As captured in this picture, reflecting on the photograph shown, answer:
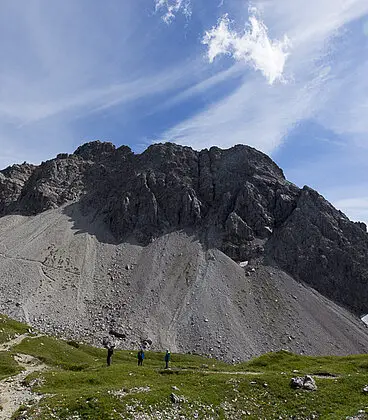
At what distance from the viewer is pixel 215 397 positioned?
29016mm

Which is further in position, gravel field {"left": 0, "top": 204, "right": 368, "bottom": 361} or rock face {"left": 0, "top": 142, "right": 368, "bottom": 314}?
rock face {"left": 0, "top": 142, "right": 368, "bottom": 314}

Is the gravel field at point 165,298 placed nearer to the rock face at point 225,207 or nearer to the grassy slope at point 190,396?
the rock face at point 225,207

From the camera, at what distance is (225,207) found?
545 ft

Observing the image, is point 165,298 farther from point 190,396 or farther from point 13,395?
point 190,396

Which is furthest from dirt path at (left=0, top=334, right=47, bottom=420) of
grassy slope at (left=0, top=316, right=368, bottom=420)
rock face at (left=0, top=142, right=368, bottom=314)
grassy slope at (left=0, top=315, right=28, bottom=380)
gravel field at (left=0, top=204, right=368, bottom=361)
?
rock face at (left=0, top=142, right=368, bottom=314)

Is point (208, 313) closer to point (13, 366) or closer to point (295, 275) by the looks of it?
point (295, 275)

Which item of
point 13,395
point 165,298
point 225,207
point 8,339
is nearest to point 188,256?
point 165,298

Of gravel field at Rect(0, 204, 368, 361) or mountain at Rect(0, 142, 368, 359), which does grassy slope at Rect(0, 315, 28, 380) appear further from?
mountain at Rect(0, 142, 368, 359)

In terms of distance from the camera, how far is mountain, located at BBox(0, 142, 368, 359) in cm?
10644

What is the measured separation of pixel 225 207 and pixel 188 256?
36.0 metres

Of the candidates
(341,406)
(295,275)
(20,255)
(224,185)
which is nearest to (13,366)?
(341,406)

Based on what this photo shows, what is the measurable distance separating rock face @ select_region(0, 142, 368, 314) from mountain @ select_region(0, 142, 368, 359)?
1.72 feet

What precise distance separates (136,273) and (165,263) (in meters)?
11.5

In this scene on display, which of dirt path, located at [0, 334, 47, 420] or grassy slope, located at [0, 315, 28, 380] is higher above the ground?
dirt path, located at [0, 334, 47, 420]
